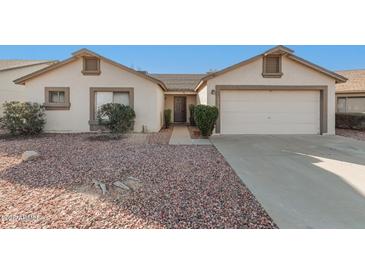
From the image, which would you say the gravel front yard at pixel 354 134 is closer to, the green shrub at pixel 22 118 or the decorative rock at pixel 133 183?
the decorative rock at pixel 133 183

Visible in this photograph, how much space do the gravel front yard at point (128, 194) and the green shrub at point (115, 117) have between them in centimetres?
433

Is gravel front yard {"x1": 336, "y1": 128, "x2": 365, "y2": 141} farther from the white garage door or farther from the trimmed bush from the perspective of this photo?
the white garage door

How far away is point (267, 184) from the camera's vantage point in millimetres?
5113

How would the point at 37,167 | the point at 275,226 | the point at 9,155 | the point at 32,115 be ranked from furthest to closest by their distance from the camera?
the point at 32,115 < the point at 9,155 < the point at 37,167 < the point at 275,226

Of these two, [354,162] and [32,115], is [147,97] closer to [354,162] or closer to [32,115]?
[32,115]

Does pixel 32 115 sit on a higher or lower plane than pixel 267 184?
higher

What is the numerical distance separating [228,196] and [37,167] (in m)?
4.75

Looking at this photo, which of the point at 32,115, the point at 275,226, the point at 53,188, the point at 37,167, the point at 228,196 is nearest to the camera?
the point at 275,226

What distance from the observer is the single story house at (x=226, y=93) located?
1255 cm

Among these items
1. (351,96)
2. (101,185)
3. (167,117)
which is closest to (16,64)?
(167,117)

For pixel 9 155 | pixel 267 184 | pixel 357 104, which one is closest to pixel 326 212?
pixel 267 184

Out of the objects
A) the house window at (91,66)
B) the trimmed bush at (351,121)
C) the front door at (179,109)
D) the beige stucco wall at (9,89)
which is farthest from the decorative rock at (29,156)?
the trimmed bush at (351,121)

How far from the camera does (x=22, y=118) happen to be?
1152cm

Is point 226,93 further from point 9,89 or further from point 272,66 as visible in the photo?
point 9,89
